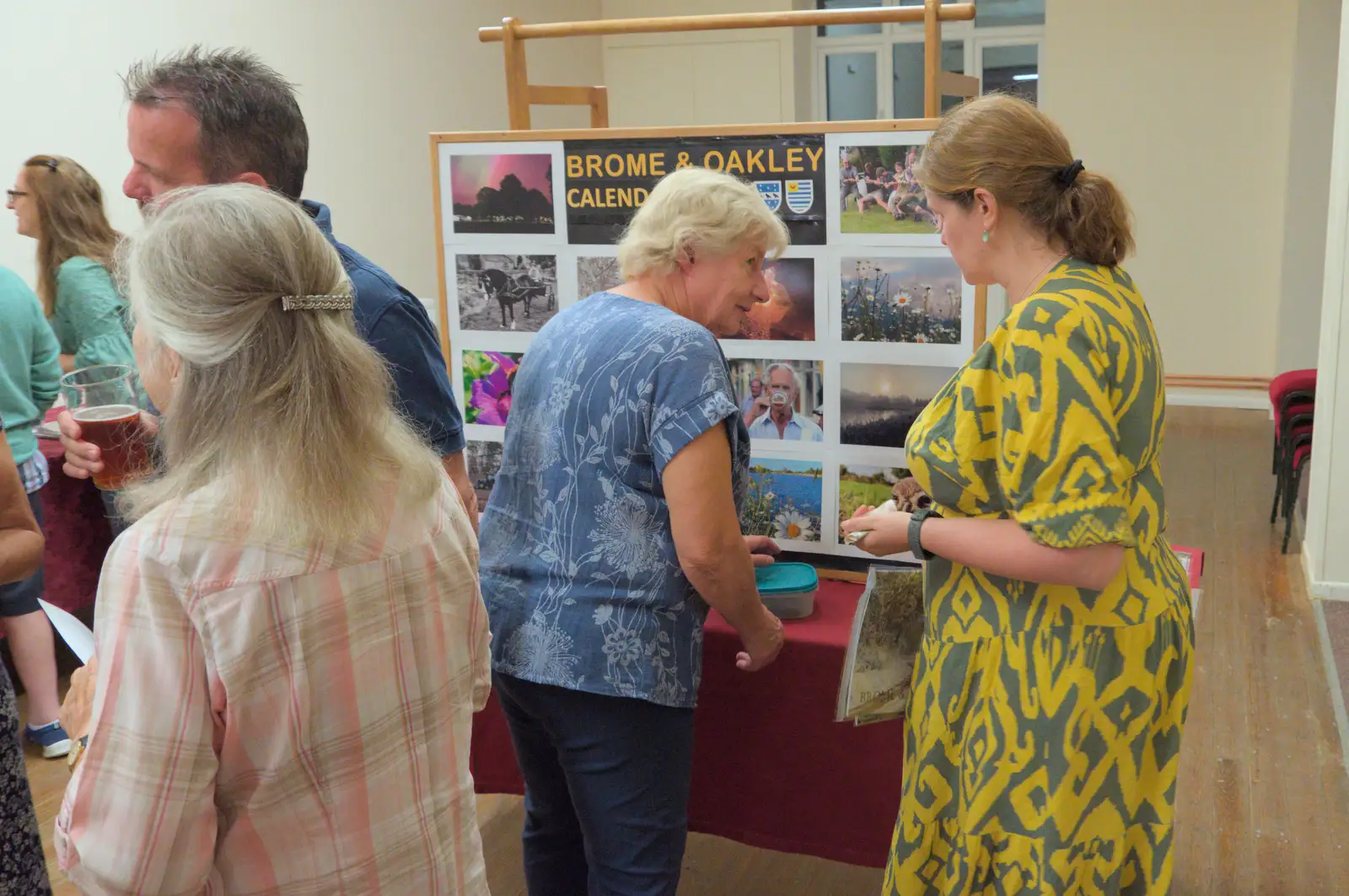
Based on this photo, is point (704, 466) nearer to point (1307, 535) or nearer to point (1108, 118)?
point (1307, 535)

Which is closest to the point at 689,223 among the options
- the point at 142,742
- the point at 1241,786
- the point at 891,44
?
the point at 142,742

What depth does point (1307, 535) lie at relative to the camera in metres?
4.61

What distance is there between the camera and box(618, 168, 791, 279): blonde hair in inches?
70.6

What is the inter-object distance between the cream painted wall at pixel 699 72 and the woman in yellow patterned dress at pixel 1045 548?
7.18 metres

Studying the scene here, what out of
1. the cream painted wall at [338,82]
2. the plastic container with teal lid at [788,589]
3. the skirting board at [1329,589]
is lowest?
the skirting board at [1329,589]

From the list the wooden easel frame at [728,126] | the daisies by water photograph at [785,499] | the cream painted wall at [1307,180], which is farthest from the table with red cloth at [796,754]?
the cream painted wall at [1307,180]

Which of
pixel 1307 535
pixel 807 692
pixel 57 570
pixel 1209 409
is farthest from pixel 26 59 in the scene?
pixel 1209 409

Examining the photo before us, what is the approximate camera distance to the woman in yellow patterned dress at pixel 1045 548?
1.46m

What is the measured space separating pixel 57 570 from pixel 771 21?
9.77 ft

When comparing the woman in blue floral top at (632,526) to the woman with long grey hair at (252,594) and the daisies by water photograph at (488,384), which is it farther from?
the daisies by water photograph at (488,384)

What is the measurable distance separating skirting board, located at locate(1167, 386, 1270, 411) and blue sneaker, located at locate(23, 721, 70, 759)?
6995 mm

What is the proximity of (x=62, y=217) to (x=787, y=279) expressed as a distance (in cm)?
282

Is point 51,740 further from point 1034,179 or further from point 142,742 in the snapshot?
point 1034,179

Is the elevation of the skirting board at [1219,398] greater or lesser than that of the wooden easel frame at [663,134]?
lesser
